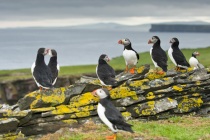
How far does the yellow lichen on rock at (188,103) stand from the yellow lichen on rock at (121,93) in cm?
275

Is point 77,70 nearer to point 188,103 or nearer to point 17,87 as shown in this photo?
point 17,87

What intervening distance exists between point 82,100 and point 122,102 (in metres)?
2.03

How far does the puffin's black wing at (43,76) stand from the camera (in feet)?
67.0

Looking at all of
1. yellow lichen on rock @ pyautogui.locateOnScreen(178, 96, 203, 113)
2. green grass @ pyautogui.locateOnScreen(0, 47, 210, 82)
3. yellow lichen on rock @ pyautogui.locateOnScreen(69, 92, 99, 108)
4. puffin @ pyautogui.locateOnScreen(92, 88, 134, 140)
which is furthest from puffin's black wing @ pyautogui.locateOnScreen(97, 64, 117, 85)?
green grass @ pyautogui.locateOnScreen(0, 47, 210, 82)

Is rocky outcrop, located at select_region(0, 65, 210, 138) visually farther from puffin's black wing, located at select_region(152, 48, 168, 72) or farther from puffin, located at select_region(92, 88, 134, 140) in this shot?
→ puffin, located at select_region(92, 88, 134, 140)

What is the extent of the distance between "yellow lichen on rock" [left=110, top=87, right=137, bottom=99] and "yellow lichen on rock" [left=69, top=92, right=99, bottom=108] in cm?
96

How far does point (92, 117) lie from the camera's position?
2009 centimetres

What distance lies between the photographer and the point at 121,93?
20906 millimetres

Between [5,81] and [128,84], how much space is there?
5061cm

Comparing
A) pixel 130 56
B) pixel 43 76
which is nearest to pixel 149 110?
pixel 130 56

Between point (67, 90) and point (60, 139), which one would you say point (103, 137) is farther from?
point (67, 90)

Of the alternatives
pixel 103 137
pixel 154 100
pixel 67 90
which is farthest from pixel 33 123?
pixel 154 100

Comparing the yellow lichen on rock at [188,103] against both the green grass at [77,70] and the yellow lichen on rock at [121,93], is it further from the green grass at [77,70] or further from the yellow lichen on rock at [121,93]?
the green grass at [77,70]

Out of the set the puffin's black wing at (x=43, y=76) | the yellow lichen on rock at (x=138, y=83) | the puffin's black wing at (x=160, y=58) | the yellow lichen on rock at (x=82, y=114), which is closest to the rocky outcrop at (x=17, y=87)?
the puffin's black wing at (x=160, y=58)
